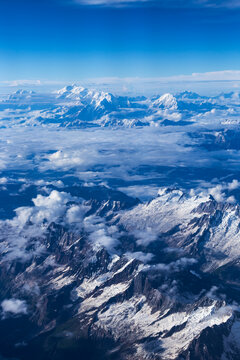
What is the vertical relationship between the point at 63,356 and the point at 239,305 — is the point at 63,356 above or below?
below

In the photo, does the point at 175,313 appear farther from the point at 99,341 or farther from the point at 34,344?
the point at 34,344

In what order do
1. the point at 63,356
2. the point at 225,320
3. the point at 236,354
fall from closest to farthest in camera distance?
the point at 236,354 < the point at 225,320 < the point at 63,356

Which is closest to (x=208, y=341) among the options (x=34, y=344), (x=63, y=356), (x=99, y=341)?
(x=99, y=341)

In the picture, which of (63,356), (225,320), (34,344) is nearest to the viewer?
(225,320)

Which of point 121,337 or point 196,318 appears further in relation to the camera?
point 121,337

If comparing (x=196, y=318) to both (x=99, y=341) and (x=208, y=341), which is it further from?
(x=99, y=341)

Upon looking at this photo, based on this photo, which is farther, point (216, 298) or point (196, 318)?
point (216, 298)

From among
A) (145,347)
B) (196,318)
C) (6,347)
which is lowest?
(6,347)

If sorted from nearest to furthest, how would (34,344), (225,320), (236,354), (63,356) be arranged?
1. (236,354)
2. (225,320)
3. (63,356)
4. (34,344)

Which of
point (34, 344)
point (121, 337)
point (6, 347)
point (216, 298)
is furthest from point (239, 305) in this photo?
point (6, 347)
